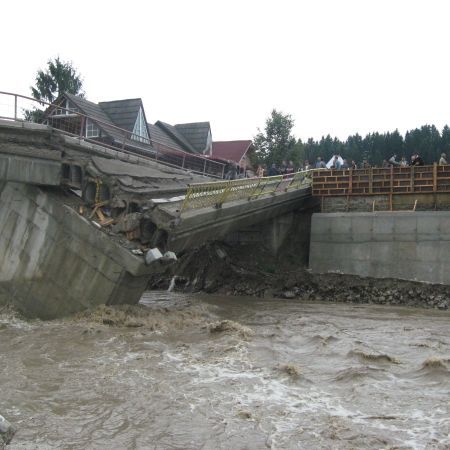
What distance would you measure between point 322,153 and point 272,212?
204ft

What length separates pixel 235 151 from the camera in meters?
49.4

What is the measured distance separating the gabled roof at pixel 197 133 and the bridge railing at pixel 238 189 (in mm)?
23893

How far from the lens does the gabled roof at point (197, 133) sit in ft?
142

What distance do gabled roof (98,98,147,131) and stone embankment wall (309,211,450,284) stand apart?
1809cm

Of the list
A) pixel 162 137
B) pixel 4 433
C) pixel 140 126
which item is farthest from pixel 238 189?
pixel 162 137

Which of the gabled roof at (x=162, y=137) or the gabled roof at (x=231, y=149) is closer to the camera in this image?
the gabled roof at (x=162, y=137)

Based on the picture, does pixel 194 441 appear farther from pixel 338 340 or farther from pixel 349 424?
pixel 338 340

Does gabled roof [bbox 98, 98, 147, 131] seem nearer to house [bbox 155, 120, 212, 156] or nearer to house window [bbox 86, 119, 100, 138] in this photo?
house window [bbox 86, 119, 100, 138]

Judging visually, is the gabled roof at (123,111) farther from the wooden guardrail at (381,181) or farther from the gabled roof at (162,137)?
the wooden guardrail at (381,181)

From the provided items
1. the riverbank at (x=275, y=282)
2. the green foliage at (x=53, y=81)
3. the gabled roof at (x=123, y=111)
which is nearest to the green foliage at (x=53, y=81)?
the green foliage at (x=53, y=81)

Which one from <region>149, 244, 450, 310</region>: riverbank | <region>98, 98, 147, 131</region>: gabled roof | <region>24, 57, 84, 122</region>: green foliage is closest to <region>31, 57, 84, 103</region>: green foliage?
<region>24, 57, 84, 122</region>: green foliage

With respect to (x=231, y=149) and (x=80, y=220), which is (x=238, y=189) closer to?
(x=80, y=220)

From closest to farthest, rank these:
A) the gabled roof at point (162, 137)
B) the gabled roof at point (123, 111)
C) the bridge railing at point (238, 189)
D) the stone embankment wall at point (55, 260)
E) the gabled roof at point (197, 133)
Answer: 1. the stone embankment wall at point (55, 260)
2. the bridge railing at point (238, 189)
3. the gabled roof at point (123, 111)
4. the gabled roof at point (162, 137)
5. the gabled roof at point (197, 133)

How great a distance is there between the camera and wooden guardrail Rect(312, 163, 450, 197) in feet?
60.0
